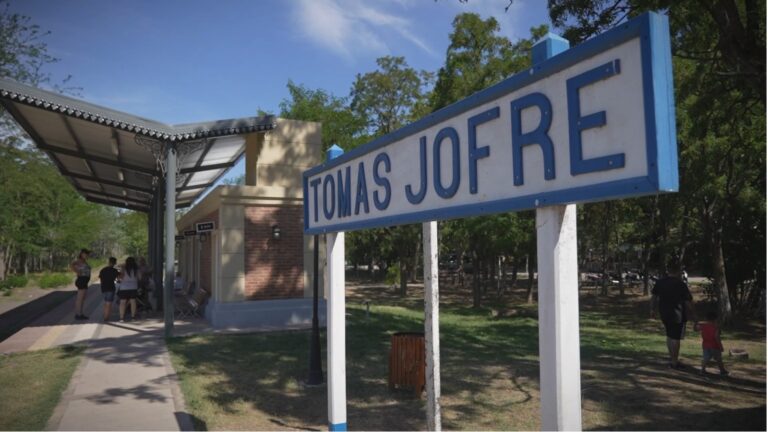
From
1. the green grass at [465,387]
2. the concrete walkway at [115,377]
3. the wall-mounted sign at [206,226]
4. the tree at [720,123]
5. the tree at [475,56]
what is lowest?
the green grass at [465,387]

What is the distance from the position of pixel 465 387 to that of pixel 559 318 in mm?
5651

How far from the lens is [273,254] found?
13086mm

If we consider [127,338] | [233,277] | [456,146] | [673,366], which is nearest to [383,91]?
[233,277]

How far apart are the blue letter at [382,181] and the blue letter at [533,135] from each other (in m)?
1.14

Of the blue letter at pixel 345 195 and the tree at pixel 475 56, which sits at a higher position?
the tree at pixel 475 56

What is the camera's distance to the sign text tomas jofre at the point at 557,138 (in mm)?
1587

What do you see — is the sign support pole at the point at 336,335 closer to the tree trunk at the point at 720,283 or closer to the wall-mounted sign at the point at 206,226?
the wall-mounted sign at the point at 206,226

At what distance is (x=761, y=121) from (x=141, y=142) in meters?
13.8

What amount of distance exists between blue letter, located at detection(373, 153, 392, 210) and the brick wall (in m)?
10.0

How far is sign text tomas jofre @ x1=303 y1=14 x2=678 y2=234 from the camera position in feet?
5.21

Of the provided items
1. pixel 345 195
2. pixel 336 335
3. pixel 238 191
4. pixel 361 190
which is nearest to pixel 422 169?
pixel 361 190

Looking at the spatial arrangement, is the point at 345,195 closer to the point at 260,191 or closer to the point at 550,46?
the point at 550,46

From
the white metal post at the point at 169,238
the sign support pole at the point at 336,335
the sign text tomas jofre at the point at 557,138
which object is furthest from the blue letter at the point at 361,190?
the white metal post at the point at 169,238

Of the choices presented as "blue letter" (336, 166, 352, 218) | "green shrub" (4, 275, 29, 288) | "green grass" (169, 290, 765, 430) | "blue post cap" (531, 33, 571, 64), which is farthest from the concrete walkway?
"green shrub" (4, 275, 29, 288)
